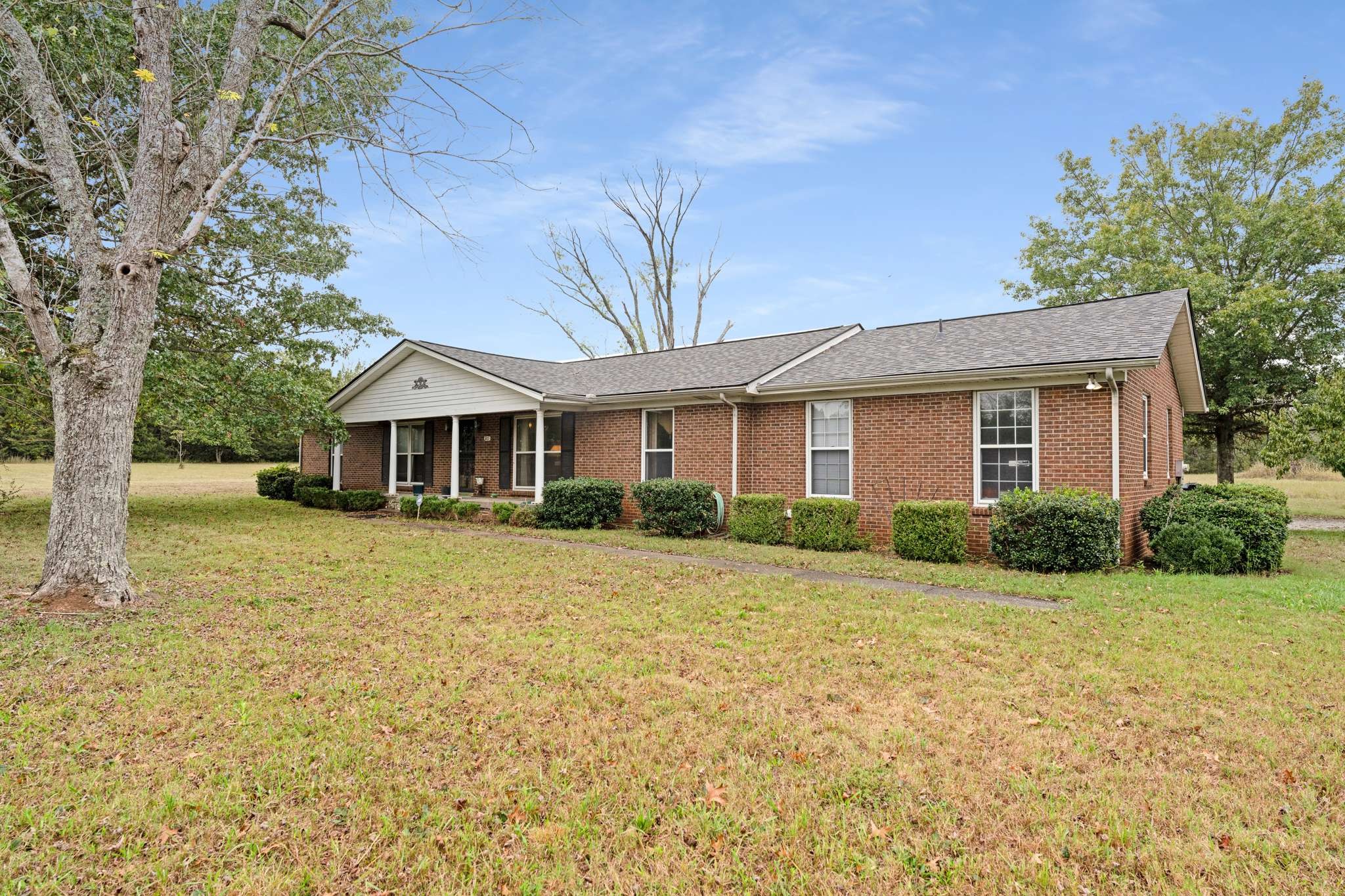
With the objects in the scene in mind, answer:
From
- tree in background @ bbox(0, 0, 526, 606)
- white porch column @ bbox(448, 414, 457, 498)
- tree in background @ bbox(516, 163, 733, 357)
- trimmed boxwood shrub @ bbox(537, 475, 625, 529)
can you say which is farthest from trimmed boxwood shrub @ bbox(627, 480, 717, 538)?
tree in background @ bbox(516, 163, 733, 357)

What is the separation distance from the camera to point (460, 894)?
2600mm

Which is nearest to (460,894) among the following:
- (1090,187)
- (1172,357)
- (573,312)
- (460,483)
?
(1172,357)

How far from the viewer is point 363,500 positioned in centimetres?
1906

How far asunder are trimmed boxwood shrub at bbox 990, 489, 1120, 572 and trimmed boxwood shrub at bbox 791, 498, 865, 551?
2.41 meters

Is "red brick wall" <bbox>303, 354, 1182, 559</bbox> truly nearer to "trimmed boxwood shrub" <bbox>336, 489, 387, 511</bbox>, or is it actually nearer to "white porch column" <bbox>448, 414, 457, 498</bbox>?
"white porch column" <bbox>448, 414, 457, 498</bbox>

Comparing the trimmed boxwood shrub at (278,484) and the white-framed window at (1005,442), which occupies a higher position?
the white-framed window at (1005,442)

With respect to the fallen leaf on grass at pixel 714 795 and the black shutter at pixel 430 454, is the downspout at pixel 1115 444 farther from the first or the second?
the black shutter at pixel 430 454

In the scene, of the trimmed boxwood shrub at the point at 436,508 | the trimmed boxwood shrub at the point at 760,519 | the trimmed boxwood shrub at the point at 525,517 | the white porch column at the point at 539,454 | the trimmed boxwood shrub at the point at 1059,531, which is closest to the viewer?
the trimmed boxwood shrub at the point at 1059,531

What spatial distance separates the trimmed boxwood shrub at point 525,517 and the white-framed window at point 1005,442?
9080 millimetres

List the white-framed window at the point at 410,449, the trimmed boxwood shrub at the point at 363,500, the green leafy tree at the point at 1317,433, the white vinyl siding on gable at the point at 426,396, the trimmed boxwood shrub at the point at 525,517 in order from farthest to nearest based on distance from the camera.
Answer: the white-framed window at the point at 410,449 < the trimmed boxwood shrub at the point at 363,500 < the white vinyl siding on gable at the point at 426,396 < the green leafy tree at the point at 1317,433 < the trimmed boxwood shrub at the point at 525,517

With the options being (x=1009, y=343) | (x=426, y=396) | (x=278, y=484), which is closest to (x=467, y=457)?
(x=426, y=396)

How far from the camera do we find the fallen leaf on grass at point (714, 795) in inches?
128

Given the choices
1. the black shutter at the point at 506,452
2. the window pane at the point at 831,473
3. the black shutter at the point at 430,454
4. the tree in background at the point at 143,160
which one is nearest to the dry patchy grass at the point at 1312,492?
the window pane at the point at 831,473

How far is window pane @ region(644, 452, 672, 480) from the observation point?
1495 cm
